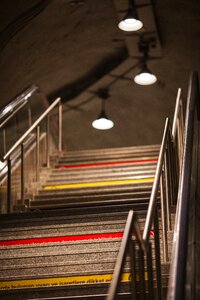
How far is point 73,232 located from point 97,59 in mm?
6904

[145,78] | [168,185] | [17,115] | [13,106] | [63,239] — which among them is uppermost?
[145,78]

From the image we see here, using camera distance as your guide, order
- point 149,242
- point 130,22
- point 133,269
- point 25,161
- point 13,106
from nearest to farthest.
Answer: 1. point 133,269
2. point 149,242
3. point 13,106
4. point 25,161
5. point 130,22

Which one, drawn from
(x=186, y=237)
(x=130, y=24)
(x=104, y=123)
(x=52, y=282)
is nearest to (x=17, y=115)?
(x=130, y=24)

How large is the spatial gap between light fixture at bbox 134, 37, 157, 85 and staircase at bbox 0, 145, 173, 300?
87.0 inches

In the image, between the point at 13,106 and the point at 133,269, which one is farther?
the point at 13,106

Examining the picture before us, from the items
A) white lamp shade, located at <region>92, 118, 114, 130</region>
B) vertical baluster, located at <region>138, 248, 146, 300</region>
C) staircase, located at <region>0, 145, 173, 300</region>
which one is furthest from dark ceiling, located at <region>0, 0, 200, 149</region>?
Answer: vertical baluster, located at <region>138, 248, 146, 300</region>

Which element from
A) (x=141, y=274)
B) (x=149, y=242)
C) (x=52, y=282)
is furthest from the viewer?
(x=52, y=282)

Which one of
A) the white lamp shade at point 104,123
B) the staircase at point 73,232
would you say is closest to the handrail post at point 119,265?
the staircase at point 73,232

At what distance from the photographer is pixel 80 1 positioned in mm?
10148

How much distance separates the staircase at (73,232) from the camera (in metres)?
5.01

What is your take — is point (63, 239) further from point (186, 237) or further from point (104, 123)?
point (104, 123)

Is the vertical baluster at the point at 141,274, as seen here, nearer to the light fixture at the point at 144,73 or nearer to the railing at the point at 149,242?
the railing at the point at 149,242

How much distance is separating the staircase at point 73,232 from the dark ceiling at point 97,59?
2.21 metres

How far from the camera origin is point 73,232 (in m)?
6.01
